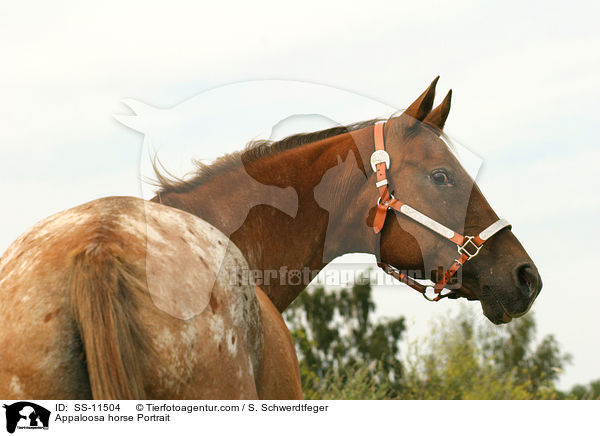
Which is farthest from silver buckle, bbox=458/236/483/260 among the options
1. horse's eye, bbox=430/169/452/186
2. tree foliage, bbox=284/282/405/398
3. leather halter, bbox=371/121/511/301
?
tree foliage, bbox=284/282/405/398

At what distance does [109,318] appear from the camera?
90.4 inches

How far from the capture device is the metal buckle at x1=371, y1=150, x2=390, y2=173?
14.1ft

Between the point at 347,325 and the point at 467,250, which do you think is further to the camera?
the point at 347,325

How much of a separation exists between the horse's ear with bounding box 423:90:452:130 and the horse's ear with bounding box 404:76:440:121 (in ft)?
0.18

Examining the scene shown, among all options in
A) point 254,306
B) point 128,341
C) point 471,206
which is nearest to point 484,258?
point 471,206

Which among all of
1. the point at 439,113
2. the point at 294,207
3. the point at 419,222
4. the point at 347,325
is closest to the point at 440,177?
the point at 419,222

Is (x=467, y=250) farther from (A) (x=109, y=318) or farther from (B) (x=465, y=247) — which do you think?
(A) (x=109, y=318)

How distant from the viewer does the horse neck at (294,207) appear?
4.09 m

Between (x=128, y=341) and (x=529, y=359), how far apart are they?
38.9 m

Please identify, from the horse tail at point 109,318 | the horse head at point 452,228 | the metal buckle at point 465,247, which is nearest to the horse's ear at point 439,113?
the horse head at point 452,228
